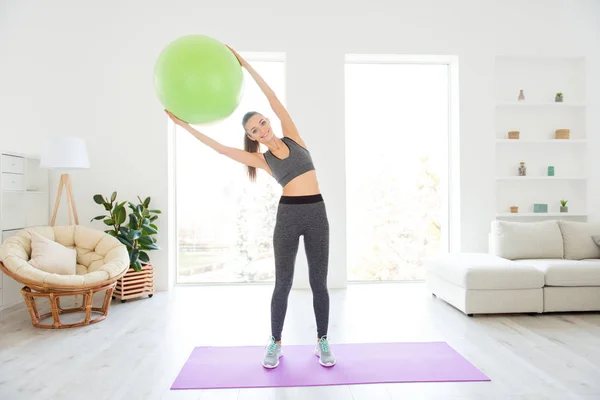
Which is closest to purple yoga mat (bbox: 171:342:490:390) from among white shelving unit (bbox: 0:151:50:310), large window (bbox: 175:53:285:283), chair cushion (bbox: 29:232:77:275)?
chair cushion (bbox: 29:232:77:275)

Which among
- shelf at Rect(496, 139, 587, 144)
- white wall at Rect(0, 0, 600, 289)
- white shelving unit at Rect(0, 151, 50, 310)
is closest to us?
white shelving unit at Rect(0, 151, 50, 310)

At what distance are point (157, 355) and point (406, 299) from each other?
2313 mm

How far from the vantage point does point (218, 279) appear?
467 cm

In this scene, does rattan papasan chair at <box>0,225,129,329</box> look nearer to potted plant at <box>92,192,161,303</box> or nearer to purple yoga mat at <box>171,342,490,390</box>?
potted plant at <box>92,192,161,303</box>

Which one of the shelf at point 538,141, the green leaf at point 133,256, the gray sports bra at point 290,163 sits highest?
the shelf at point 538,141

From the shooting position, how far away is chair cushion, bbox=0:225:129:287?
3.02m

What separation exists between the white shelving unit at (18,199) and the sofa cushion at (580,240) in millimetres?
4961

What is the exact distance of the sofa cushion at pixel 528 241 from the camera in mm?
3961

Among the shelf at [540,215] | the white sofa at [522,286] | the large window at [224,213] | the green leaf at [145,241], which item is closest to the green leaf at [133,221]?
the green leaf at [145,241]

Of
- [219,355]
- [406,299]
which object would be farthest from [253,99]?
[219,355]

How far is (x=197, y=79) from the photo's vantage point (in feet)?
6.45

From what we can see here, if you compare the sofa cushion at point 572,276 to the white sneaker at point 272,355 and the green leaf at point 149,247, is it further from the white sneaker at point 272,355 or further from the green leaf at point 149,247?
the green leaf at point 149,247

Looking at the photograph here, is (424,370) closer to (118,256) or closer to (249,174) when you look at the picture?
(249,174)

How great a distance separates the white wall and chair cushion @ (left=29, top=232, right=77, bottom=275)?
99 cm
